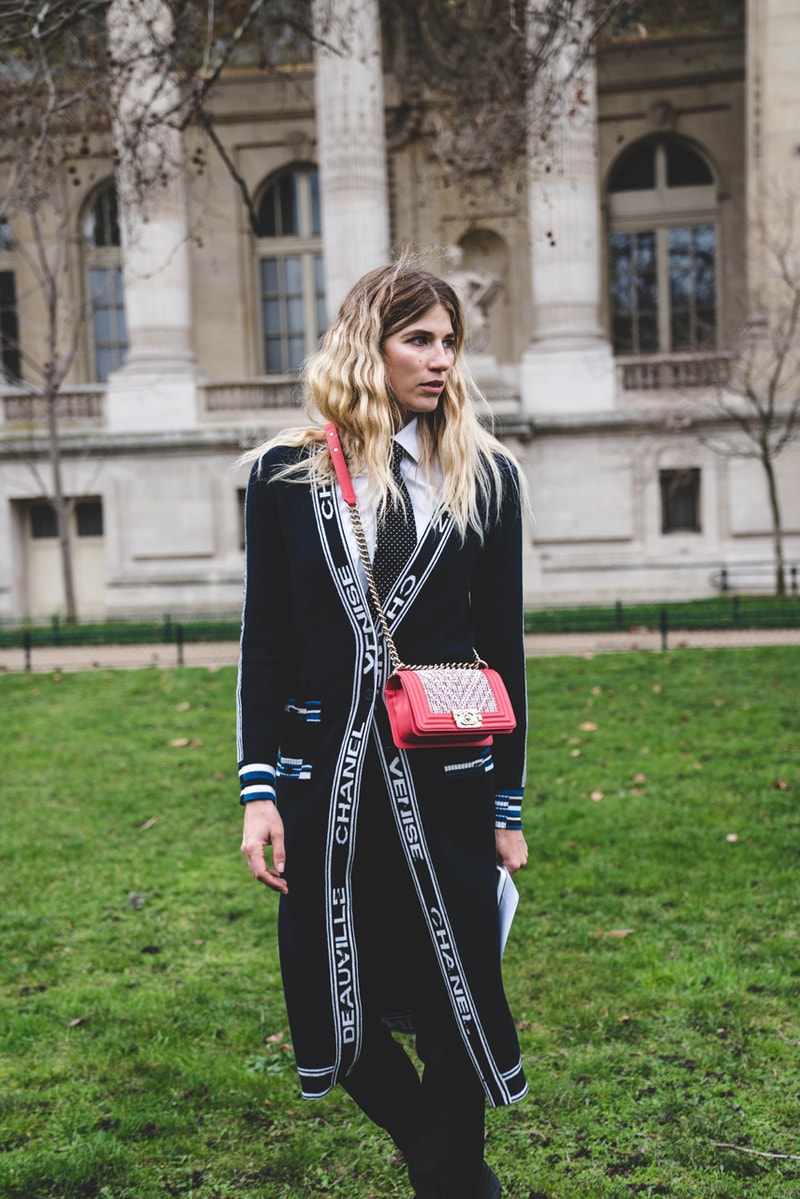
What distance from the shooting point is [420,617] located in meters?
3.13

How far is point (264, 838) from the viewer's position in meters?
3.05

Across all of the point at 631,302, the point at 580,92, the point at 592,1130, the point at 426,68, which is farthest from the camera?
the point at 631,302

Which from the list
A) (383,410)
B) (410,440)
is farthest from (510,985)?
(383,410)

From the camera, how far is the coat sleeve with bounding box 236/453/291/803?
10.2 ft

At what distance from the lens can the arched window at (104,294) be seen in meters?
31.4

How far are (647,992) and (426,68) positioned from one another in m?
27.0

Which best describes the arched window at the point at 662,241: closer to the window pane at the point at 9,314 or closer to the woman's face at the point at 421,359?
the window pane at the point at 9,314

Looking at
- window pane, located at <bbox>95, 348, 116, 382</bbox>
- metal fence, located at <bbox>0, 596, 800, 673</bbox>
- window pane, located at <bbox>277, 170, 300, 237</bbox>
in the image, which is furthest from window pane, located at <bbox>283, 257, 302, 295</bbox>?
metal fence, located at <bbox>0, 596, 800, 673</bbox>

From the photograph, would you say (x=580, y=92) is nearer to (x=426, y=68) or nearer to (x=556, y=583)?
(x=556, y=583)

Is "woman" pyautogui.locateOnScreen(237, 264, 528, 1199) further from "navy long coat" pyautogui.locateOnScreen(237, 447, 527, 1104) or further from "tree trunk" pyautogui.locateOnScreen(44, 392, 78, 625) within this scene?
"tree trunk" pyautogui.locateOnScreen(44, 392, 78, 625)

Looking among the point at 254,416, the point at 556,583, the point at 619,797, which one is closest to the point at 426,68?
the point at 254,416

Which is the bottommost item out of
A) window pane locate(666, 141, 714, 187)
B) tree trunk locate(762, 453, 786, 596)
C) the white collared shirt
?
tree trunk locate(762, 453, 786, 596)

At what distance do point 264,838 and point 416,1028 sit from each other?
2.18 feet

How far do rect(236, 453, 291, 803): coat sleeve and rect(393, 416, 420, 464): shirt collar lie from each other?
0.33m
